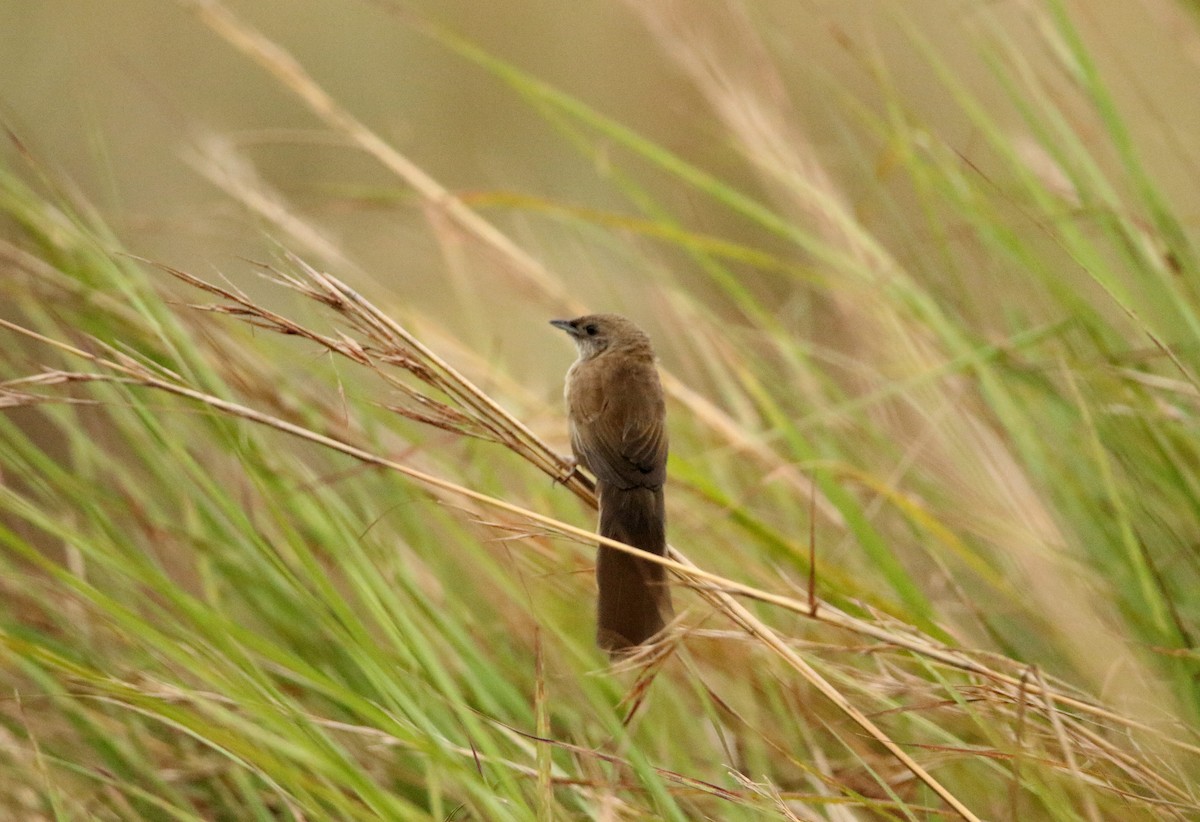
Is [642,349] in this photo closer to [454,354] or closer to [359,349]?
[454,354]

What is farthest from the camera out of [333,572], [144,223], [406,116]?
[406,116]

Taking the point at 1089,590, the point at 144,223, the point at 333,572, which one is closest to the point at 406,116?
the point at 144,223

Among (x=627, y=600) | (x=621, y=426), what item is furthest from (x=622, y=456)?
(x=627, y=600)

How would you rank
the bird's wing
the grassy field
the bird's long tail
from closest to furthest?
1. the grassy field
2. the bird's long tail
3. the bird's wing

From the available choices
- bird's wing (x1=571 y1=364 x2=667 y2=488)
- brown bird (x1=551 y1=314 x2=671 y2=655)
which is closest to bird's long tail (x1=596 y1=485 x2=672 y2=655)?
brown bird (x1=551 y1=314 x2=671 y2=655)

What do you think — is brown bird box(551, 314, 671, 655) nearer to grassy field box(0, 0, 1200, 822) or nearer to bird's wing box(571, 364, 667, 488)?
bird's wing box(571, 364, 667, 488)

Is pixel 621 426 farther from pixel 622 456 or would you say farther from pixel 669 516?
pixel 669 516
